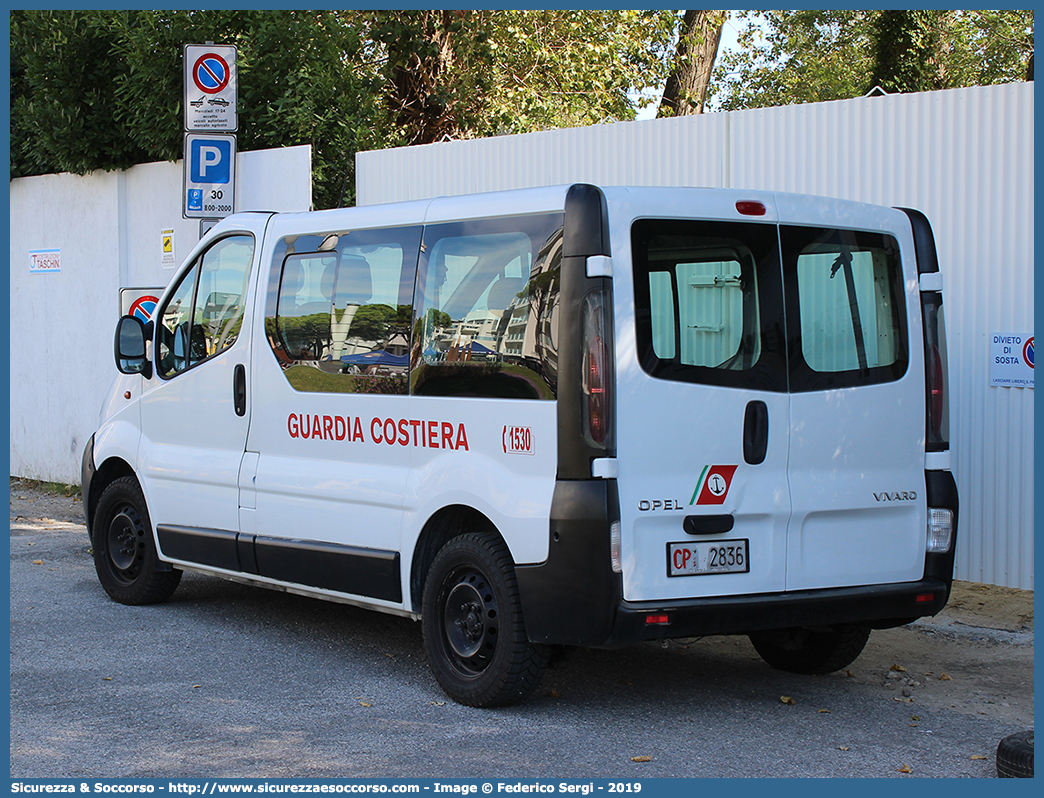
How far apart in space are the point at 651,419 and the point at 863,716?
169cm

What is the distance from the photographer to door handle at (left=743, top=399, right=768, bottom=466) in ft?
18.6

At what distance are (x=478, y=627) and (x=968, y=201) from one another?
14.3 feet

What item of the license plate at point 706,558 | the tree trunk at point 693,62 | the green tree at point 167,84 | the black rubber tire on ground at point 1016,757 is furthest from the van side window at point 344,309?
the tree trunk at point 693,62

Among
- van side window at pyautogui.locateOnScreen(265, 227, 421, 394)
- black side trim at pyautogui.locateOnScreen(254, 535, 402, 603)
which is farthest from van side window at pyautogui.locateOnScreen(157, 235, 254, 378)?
black side trim at pyautogui.locateOnScreen(254, 535, 402, 603)

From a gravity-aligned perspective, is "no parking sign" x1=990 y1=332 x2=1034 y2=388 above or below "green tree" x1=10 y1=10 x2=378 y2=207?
below

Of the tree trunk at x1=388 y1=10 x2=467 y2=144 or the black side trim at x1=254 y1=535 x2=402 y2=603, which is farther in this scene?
the tree trunk at x1=388 y1=10 x2=467 y2=144

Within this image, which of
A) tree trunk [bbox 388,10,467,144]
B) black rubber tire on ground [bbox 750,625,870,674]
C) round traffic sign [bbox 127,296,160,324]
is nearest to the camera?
black rubber tire on ground [bbox 750,625,870,674]

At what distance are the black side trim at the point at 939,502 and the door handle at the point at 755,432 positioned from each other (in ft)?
3.02

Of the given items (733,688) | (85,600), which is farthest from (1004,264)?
(85,600)

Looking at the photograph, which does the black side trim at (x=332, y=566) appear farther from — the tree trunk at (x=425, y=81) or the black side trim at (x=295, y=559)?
the tree trunk at (x=425, y=81)

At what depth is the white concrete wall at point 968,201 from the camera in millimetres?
8094

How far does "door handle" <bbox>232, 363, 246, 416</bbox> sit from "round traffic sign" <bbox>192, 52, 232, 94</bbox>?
16.3 ft

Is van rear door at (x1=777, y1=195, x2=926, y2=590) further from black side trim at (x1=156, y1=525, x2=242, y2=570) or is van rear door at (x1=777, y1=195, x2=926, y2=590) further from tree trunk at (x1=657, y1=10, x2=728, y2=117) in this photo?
tree trunk at (x1=657, y1=10, x2=728, y2=117)

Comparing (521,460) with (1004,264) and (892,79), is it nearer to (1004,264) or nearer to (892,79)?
(1004,264)
